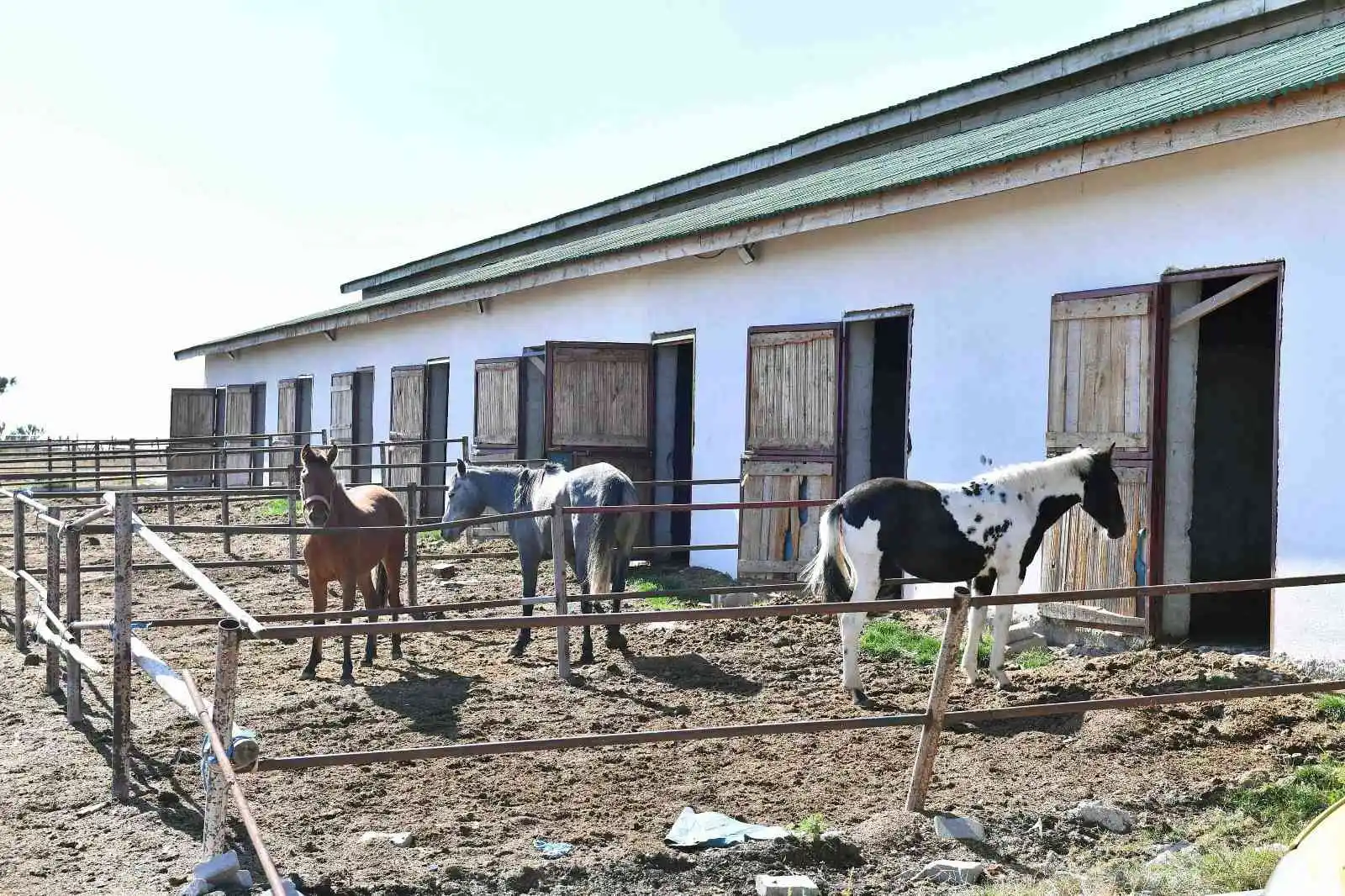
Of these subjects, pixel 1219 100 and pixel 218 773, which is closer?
pixel 218 773

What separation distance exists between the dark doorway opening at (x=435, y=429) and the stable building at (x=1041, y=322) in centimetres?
207

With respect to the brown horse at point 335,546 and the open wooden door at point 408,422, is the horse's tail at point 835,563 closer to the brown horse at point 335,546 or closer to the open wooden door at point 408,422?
the brown horse at point 335,546

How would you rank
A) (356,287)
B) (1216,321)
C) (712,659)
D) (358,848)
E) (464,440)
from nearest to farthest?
1. (358,848)
2. (712,659)
3. (1216,321)
4. (464,440)
5. (356,287)

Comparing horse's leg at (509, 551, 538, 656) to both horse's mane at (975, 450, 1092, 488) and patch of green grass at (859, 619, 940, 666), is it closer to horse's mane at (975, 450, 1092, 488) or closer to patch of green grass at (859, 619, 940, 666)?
patch of green grass at (859, 619, 940, 666)

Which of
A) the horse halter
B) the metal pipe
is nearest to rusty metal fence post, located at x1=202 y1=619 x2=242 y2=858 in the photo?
the metal pipe

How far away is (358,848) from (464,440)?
374 inches

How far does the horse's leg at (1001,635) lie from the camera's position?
6777mm

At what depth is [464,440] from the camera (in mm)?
13711

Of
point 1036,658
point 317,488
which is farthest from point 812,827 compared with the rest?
point 317,488

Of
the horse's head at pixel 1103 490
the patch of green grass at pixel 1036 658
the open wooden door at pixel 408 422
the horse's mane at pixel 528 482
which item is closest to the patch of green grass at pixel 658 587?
the horse's mane at pixel 528 482

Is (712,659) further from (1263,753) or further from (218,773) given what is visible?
(218,773)

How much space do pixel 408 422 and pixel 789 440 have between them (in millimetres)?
8881

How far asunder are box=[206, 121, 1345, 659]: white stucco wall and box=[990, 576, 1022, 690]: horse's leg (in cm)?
134

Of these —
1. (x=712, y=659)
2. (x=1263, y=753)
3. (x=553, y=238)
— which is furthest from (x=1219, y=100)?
(x=553, y=238)
